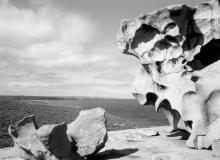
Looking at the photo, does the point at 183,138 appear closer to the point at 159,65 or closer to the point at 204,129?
the point at 204,129

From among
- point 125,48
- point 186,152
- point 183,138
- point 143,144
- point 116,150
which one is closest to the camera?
point 186,152

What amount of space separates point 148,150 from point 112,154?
1.77 meters

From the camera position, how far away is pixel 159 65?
15102mm

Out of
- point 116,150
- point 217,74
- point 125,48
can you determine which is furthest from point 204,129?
point 125,48

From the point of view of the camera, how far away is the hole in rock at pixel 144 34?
14959mm

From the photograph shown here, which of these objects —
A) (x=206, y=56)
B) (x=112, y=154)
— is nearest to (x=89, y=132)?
(x=112, y=154)

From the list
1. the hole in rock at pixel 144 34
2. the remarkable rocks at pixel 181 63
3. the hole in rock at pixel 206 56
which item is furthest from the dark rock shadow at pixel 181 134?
the hole in rock at pixel 144 34

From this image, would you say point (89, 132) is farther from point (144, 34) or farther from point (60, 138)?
point (144, 34)

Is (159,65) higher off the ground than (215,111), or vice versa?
(159,65)

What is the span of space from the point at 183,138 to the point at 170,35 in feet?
19.6

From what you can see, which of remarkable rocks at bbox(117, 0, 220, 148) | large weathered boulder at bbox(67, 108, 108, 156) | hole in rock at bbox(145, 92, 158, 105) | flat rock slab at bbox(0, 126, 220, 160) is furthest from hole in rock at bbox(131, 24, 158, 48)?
flat rock slab at bbox(0, 126, 220, 160)

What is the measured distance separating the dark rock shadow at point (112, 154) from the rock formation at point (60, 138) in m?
0.57

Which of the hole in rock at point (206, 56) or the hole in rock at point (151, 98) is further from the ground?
the hole in rock at point (206, 56)

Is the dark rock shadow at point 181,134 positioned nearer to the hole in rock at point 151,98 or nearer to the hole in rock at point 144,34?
the hole in rock at point 151,98
